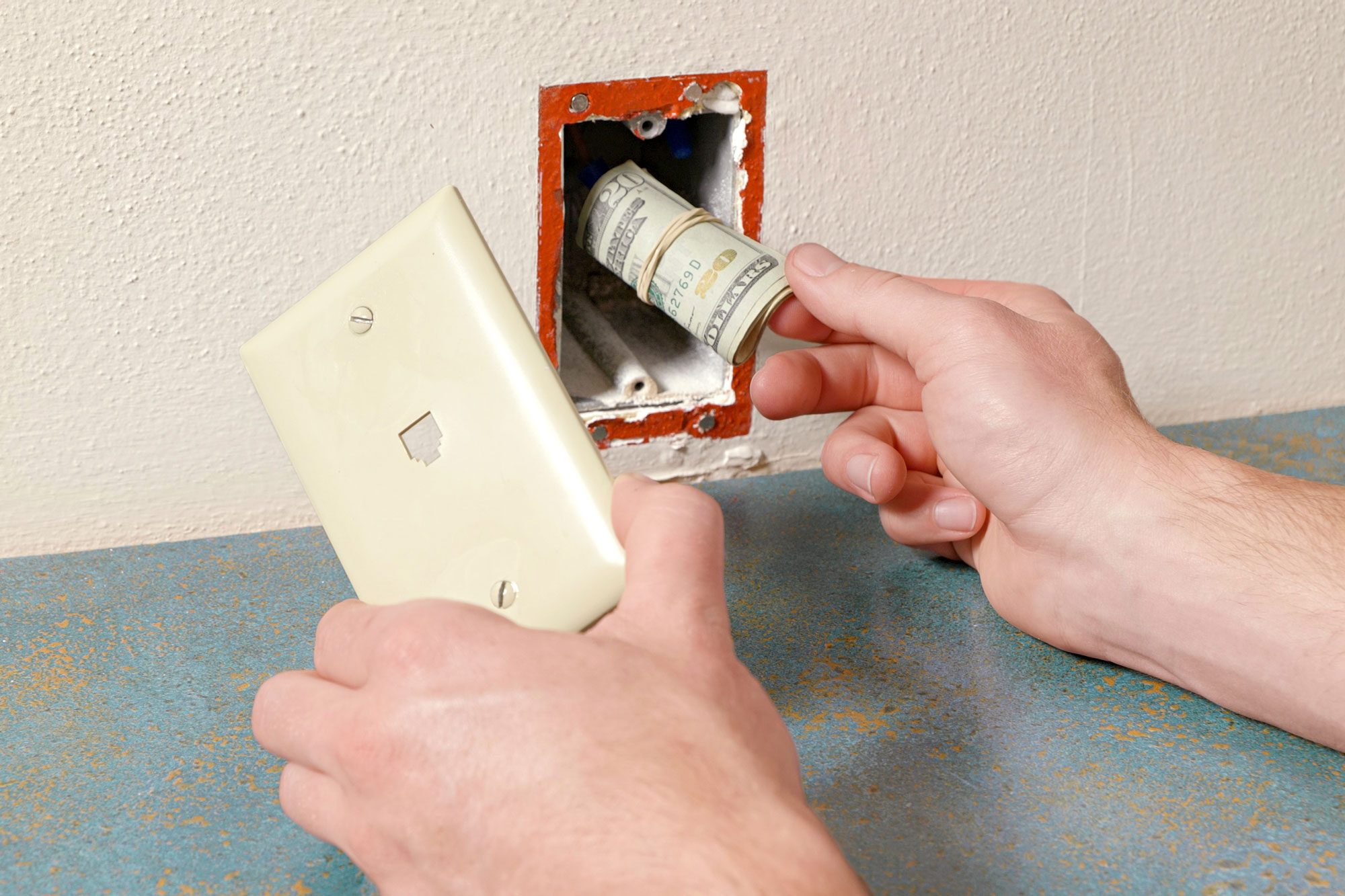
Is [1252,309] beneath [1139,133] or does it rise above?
beneath

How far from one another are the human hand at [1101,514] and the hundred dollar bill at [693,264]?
39 mm

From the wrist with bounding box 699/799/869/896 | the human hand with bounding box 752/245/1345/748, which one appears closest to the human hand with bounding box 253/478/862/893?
the wrist with bounding box 699/799/869/896

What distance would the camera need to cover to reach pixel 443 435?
0.68 meters

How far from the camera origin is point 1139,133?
111 cm

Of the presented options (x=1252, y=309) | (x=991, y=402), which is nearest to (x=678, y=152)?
(x=991, y=402)

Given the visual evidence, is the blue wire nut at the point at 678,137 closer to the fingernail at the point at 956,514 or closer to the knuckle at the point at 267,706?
the fingernail at the point at 956,514

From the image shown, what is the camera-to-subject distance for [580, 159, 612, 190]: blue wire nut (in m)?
1.00

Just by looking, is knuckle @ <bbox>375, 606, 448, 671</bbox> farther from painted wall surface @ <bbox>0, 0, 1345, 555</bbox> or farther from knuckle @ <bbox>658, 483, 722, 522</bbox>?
painted wall surface @ <bbox>0, 0, 1345, 555</bbox>

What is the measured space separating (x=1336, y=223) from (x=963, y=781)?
92cm

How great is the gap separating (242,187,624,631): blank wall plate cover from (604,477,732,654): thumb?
2.6 inches

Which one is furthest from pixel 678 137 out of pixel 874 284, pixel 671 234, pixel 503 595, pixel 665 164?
pixel 503 595

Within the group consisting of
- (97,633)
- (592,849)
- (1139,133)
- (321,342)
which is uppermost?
(1139,133)

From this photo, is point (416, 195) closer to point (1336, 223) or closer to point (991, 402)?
point (991, 402)

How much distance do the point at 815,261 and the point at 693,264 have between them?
0.10m
